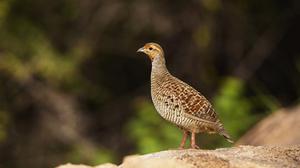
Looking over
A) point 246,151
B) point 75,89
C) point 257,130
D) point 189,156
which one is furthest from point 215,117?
point 75,89

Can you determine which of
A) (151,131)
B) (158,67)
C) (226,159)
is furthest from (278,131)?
(151,131)

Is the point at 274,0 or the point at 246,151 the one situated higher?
the point at 274,0

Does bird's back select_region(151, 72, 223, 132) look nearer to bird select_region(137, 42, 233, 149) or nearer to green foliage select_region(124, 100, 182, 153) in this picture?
bird select_region(137, 42, 233, 149)

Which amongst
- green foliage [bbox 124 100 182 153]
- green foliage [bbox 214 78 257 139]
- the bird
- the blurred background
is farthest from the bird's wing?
the blurred background

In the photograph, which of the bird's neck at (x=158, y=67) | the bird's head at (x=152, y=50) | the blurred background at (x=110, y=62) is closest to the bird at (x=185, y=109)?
the bird's neck at (x=158, y=67)

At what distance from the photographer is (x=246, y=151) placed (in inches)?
356

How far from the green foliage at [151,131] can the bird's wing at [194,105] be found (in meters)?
8.08

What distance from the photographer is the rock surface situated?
827cm

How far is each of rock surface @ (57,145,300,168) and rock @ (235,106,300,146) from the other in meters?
3.98

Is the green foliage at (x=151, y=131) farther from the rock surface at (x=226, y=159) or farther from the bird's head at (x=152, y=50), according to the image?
the rock surface at (x=226, y=159)

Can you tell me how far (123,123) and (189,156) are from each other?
16942 mm

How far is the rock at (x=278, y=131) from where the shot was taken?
13.5m

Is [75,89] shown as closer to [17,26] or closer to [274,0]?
[17,26]

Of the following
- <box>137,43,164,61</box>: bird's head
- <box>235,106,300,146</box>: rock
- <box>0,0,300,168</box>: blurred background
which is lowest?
<box>137,43,164,61</box>: bird's head
